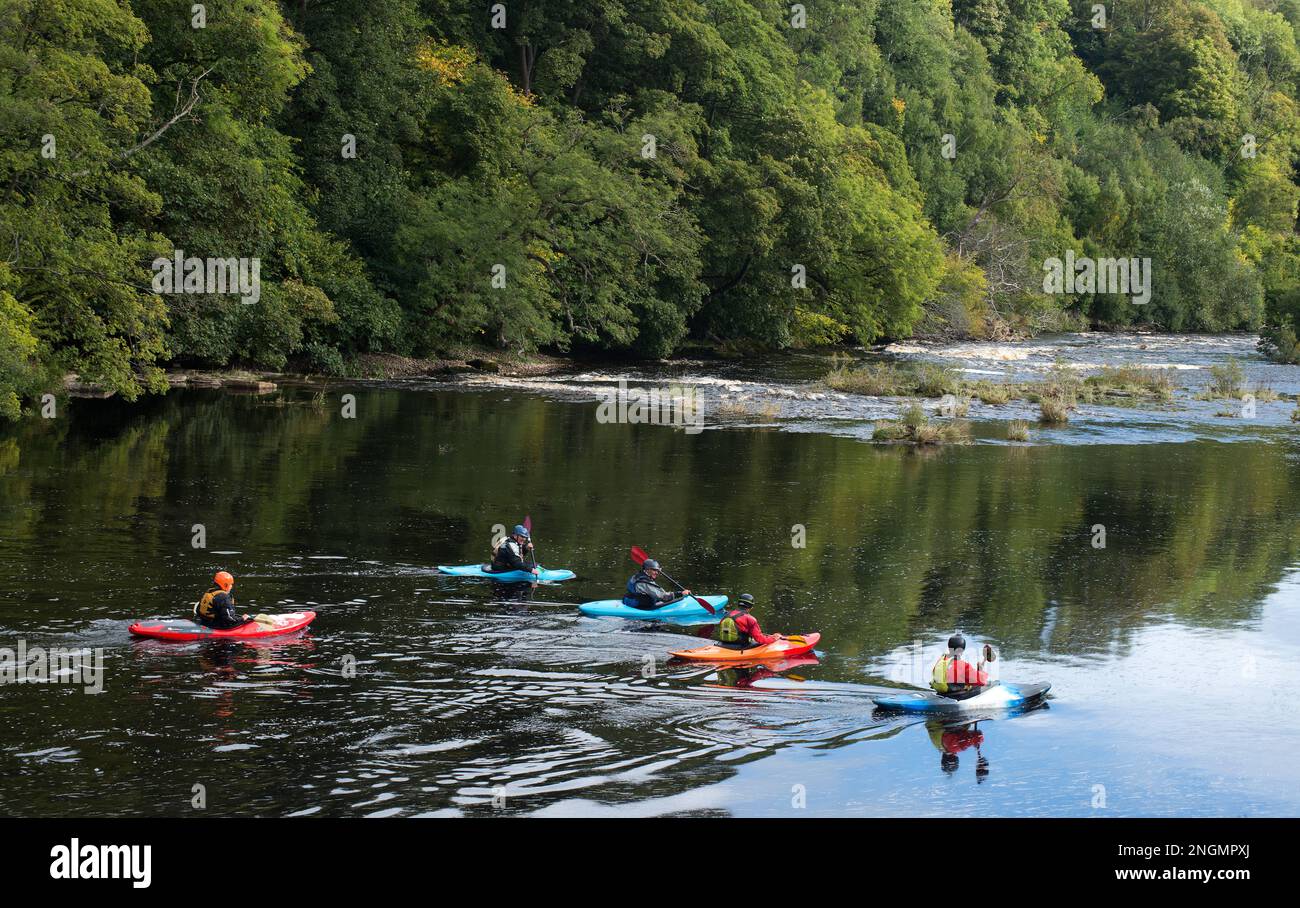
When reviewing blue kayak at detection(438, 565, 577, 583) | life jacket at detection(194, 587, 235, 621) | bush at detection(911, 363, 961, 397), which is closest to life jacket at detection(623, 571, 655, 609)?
blue kayak at detection(438, 565, 577, 583)

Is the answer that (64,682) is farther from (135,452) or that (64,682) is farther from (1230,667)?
→ (135,452)

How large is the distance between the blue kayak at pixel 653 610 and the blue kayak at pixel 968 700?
14.4 ft

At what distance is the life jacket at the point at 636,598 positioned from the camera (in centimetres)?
2073

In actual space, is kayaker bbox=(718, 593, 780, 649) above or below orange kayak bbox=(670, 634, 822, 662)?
above

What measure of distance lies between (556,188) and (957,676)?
40818 mm

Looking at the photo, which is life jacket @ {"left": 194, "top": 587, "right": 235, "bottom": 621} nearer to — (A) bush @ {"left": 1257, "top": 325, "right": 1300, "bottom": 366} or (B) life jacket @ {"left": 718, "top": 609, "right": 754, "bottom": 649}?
(B) life jacket @ {"left": 718, "top": 609, "right": 754, "bottom": 649}

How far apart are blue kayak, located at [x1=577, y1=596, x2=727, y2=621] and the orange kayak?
170 centimetres

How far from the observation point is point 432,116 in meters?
57.7

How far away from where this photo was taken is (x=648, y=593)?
68.0ft

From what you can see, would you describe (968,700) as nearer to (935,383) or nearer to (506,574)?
(506,574)

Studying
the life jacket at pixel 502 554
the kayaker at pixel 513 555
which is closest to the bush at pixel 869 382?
the kayaker at pixel 513 555

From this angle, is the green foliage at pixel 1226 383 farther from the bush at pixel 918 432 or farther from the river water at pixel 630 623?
the bush at pixel 918 432

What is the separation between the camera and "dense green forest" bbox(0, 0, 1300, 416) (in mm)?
36219
